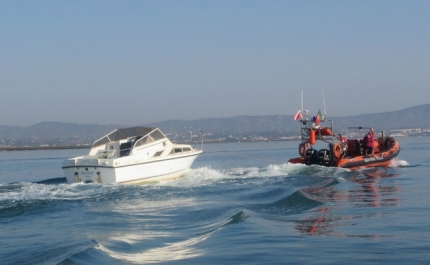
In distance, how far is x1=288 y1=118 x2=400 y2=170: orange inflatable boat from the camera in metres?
32.3

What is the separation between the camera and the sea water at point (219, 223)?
11273 mm

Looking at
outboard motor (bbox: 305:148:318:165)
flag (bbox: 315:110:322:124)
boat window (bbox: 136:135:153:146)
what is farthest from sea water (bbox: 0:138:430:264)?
flag (bbox: 315:110:322:124)

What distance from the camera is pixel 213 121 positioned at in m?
190

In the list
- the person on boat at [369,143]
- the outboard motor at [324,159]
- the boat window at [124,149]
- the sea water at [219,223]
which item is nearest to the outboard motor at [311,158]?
the outboard motor at [324,159]

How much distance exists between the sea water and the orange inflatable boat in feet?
19.6

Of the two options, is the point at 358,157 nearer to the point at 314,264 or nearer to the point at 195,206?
the point at 195,206

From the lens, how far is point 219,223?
49.4ft

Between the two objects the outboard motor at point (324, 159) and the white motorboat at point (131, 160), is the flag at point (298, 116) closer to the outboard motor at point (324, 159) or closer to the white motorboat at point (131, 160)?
the outboard motor at point (324, 159)

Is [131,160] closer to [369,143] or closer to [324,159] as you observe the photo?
[324,159]

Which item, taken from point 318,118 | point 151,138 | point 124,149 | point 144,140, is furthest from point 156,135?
point 318,118

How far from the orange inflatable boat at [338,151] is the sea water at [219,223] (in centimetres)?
597

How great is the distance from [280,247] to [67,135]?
556 ft

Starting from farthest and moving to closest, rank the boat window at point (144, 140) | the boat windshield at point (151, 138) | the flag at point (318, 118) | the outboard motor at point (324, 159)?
the flag at point (318, 118) → the outboard motor at point (324, 159) → the boat windshield at point (151, 138) → the boat window at point (144, 140)

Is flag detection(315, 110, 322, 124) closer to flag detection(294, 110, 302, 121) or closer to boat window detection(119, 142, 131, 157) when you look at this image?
flag detection(294, 110, 302, 121)
